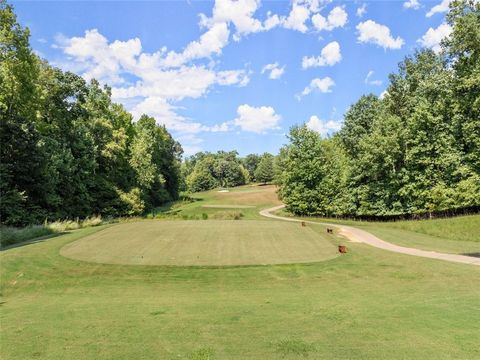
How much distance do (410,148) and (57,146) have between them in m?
44.4

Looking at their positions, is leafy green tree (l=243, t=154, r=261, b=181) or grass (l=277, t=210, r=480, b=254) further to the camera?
leafy green tree (l=243, t=154, r=261, b=181)

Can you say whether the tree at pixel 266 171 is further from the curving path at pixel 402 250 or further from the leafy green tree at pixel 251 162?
the curving path at pixel 402 250

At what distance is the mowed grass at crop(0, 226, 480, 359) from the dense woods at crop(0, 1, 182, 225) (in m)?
18.2

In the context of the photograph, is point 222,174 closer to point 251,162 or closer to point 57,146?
point 251,162

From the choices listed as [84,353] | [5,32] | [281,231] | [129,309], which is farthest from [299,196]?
[84,353]

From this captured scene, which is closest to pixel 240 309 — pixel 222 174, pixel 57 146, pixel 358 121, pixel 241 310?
pixel 241 310

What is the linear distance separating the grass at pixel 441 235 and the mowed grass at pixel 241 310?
7442 mm

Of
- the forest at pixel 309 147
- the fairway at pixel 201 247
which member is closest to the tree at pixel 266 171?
the forest at pixel 309 147

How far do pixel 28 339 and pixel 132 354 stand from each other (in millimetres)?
2769

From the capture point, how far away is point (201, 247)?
72.8ft

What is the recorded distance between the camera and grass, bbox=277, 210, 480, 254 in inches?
969

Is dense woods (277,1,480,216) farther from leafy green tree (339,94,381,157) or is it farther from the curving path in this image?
the curving path

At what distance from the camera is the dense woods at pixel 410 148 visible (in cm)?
3944

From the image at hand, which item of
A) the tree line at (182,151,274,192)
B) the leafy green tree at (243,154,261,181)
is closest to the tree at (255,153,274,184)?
the tree line at (182,151,274,192)
